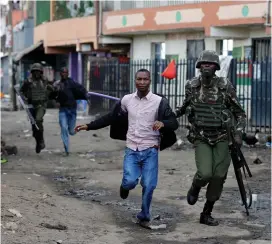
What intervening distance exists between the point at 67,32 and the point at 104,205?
19.4 metres

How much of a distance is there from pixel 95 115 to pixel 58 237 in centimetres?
1618

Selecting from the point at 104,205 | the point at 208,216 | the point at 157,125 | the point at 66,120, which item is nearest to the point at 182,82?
the point at 66,120

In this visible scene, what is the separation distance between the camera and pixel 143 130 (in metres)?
6.35

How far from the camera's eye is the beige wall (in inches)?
942

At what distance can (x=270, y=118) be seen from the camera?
1499 centimetres

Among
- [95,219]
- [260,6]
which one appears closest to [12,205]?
[95,219]

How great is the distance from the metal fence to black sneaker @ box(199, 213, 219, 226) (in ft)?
28.4

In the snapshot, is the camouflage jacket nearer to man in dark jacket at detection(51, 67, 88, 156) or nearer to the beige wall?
man in dark jacket at detection(51, 67, 88, 156)

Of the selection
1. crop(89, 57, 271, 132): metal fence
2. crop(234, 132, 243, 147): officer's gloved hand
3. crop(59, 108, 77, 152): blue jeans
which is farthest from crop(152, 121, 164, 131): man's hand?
crop(89, 57, 271, 132): metal fence

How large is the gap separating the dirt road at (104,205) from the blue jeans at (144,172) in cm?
28

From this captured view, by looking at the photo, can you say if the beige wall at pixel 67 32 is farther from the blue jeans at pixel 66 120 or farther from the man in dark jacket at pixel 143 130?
the man in dark jacket at pixel 143 130

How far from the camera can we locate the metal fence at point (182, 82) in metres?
15.2

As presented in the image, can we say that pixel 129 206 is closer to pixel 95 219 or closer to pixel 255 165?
pixel 95 219

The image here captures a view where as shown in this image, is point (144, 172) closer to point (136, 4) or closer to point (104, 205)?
point (104, 205)
